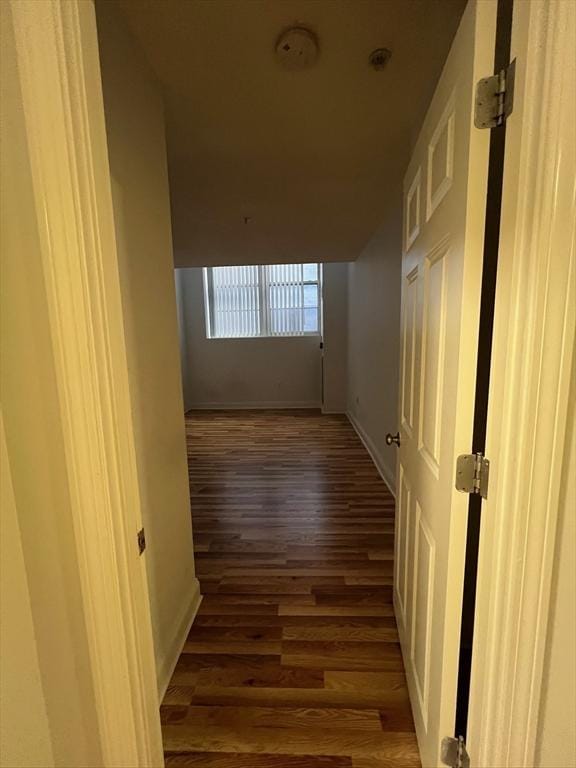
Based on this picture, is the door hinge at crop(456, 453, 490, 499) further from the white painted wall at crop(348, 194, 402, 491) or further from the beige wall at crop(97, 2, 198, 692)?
the white painted wall at crop(348, 194, 402, 491)

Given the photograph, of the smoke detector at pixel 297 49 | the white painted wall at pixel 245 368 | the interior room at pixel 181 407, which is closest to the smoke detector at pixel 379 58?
the interior room at pixel 181 407

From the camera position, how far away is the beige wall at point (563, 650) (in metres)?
0.69

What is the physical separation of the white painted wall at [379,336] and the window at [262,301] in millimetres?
1498

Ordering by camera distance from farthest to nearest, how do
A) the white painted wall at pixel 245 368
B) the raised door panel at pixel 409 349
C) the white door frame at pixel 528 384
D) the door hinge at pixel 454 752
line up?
1. the white painted wall at pixel 245 368
2. the raised door panel at pixel 409 349
3. the door hinge at pixel 454 752
4. the white door frame at pixel 528 384

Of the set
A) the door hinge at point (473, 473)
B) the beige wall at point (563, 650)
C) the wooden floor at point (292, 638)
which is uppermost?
the door hinge at point (473, 473)

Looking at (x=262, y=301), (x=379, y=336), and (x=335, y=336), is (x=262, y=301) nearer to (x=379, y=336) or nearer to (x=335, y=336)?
(x=335, y=336)

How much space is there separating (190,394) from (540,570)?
6.59 m

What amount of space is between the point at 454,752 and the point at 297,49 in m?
2.25

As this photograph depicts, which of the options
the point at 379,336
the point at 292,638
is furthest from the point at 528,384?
the point at 379,336

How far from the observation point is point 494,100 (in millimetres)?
703

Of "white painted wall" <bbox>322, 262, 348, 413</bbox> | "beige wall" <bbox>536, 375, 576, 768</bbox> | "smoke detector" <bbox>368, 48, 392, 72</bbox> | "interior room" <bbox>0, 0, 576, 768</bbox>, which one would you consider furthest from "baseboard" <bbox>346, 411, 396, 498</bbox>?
"smoke detector" <bbox>368, 48, 392, 72</bbox>

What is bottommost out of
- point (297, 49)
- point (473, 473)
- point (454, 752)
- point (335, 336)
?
point (454, 752)

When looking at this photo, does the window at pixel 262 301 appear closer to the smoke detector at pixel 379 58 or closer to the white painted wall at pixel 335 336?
the white painted wall at pixel 335 336

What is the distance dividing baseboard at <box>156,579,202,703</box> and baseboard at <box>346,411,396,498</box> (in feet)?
5.73
